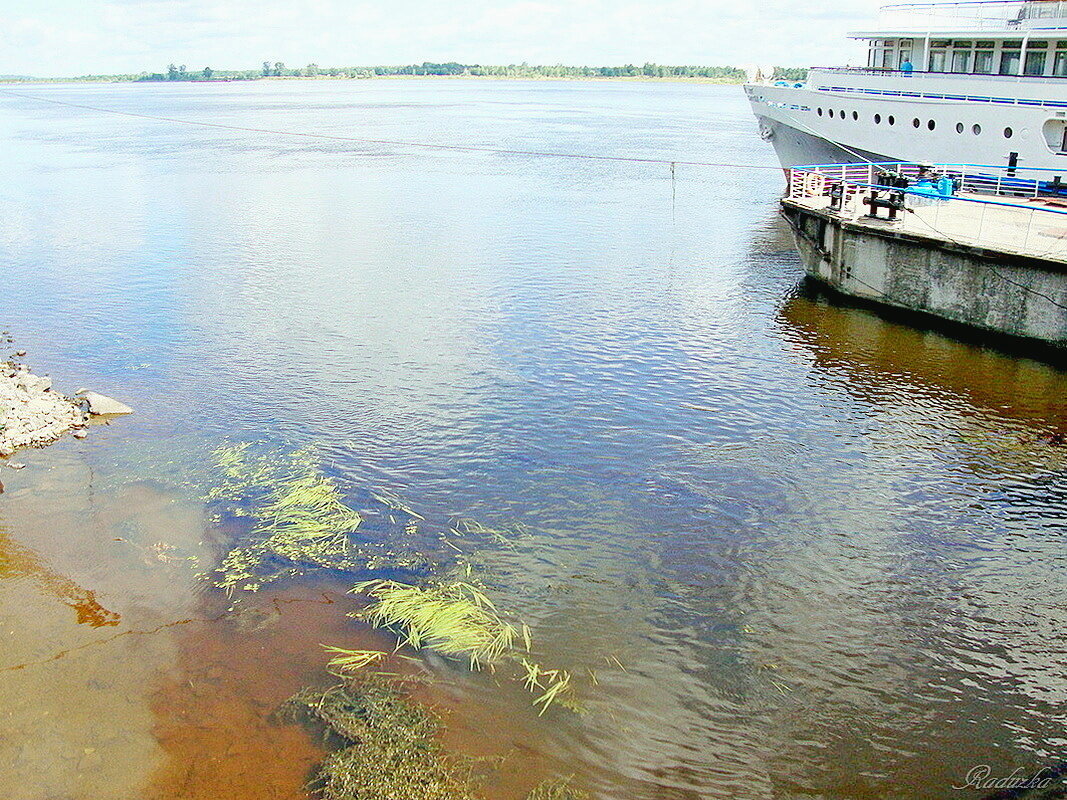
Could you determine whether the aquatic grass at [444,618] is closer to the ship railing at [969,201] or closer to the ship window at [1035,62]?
the ship railing at [969,201]

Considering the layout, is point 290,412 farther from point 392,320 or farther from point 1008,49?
point 1008,49

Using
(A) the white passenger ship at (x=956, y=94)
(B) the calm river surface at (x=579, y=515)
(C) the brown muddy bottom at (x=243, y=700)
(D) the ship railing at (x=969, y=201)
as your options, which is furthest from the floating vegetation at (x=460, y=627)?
(A) the white passenger ship at (x=956, y=94)

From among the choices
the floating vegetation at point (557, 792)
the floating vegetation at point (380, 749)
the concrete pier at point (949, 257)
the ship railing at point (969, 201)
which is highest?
the ship railing at point (969, 201)

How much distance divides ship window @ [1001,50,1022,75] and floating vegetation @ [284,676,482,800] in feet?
117

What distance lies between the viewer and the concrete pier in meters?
22.4

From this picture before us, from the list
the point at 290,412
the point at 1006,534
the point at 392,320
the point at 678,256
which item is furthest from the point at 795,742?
the point at 678,256

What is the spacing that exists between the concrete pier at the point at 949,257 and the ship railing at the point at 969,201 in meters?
0.05

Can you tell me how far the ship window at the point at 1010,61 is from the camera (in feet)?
113

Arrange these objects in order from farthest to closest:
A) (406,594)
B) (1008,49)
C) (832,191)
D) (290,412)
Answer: (1008,49) < (832,191) < (290,412) < (406,594)

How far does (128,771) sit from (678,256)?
2924 centimetres

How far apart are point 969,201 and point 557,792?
23.7 meters

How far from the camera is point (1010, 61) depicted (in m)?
34.6

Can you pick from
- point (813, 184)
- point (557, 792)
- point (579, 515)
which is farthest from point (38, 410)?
point (813, 184)

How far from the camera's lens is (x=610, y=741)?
9.94 meters
